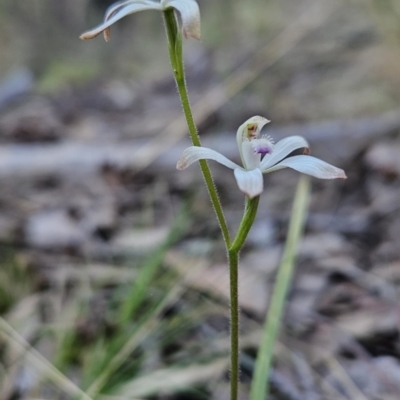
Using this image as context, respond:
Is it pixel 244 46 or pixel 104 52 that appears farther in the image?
pixel 104 52

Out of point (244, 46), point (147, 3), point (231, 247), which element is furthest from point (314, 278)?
point (244, 46)

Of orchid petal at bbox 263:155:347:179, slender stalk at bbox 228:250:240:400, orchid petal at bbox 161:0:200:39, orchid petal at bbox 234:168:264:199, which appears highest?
orchid petal at bbox 161:0:200:39

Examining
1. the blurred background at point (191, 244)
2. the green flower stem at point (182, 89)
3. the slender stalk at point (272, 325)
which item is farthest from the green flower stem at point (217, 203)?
the blurred background at point (191, 244)

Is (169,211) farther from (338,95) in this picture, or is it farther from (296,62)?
(296,62)

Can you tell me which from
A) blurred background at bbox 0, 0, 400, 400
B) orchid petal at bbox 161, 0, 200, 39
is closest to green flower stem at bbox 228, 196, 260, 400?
orchid petal at bbox 161, 0, 200, 39

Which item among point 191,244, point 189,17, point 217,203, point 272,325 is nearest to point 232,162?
point 217,203

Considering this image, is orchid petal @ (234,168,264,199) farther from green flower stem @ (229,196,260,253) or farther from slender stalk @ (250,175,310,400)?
slender stalk @ (250,175,310,400)
